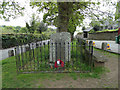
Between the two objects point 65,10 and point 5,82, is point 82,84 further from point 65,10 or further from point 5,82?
point 65,10

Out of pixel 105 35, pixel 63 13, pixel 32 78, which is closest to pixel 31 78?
pixel 32 78

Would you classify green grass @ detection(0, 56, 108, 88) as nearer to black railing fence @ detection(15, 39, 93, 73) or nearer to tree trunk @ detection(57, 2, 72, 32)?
black railing fence @ detection(15, 39, 93, 73)

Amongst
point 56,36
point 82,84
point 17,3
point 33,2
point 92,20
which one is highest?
point 33,2

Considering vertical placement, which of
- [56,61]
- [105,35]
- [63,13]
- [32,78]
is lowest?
[32,78]

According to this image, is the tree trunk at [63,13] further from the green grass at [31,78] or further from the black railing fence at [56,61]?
the green grass at [31,78]

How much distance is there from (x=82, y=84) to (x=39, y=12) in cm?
678

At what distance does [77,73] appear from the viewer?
11.8ft

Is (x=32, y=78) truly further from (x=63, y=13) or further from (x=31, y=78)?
(x=63, y=13)

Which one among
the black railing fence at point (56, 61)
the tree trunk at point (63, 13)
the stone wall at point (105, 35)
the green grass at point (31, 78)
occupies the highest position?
the tree trunk at point (63, 13)

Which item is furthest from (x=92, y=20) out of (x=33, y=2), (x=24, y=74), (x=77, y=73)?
(x=24, y=74)

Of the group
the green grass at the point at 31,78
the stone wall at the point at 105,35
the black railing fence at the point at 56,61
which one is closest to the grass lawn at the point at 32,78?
the green grass at the point at 31,78

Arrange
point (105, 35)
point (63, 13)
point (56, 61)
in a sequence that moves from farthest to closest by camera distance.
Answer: point (105, 35)
point (63, 13)
point (56, 61)

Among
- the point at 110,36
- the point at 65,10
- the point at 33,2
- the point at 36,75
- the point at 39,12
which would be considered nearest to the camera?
the point at 36,75

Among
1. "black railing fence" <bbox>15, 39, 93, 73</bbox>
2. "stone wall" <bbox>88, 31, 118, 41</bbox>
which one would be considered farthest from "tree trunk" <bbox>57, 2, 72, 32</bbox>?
"stone wall" <bbox>88, 31, 118, 41</bbox>
